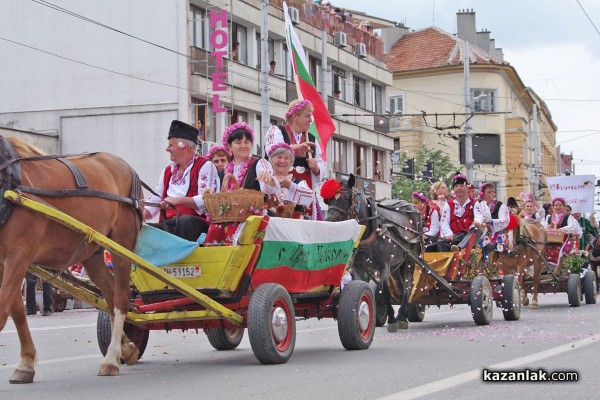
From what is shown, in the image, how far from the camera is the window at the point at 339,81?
5119 cm

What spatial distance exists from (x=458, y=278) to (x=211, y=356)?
6111 millimetres

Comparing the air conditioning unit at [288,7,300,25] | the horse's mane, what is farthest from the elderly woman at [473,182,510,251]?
the air conditioning unit at [288,7,300,25]

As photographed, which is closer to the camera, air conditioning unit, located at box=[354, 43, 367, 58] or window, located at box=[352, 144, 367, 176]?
air conditioning unit, located at box=[354, 43, 367, 58]

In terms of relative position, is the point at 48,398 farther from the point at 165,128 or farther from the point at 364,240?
the point at 165,128

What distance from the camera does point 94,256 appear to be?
10.6 metres

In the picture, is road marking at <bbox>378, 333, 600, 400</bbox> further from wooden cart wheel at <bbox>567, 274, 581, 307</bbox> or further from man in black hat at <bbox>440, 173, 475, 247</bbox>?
wooden cart wheel at <bbox>567, 274, 581, 307</bbox>

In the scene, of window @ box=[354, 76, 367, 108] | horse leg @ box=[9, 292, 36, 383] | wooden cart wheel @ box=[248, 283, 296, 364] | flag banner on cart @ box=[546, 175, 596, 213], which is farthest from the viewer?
window @ box=[354, 76, 367, 108]

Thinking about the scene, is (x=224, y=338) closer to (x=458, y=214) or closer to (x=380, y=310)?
(x=380, y=310)

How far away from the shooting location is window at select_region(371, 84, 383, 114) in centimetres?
5662

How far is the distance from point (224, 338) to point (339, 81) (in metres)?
39.7

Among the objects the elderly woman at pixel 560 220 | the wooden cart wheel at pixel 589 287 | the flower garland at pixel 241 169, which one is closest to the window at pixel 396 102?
the elderly woman at pixel 560 220

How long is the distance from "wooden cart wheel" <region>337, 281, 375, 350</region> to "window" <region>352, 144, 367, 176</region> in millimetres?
41741

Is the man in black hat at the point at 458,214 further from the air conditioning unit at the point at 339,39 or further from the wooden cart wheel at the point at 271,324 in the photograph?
the air conditioning unit at the point at 339,39

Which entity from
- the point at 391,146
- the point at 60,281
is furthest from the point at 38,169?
the point at 391,146
